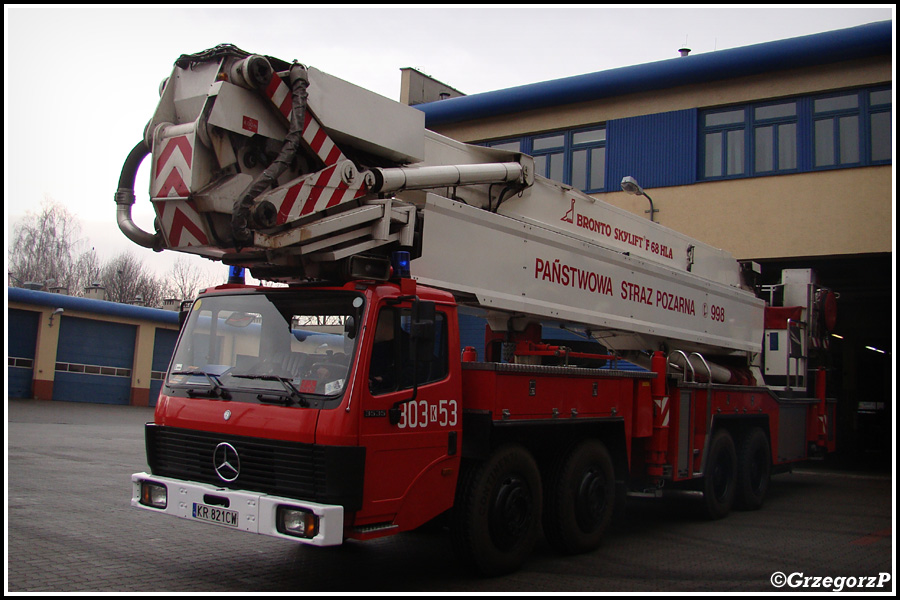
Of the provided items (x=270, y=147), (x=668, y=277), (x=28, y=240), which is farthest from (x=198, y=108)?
(x=28, y=240)

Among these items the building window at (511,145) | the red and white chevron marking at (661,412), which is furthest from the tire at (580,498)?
the building window at (511,145)

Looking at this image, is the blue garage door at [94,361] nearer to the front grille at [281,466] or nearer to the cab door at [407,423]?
the front grille at [281,466]

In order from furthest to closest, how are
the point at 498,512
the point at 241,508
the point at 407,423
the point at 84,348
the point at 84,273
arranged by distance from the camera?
the point at 84,273
the point at 84,348
the point at 498,512
the point at 407,423
the point at 241,508

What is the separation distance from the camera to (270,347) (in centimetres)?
611

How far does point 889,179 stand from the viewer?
1552cm

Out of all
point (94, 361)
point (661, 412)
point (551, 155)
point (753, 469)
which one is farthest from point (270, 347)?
point (94, 361)

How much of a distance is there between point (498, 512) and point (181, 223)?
327cm

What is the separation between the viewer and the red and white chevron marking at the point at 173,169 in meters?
5.96

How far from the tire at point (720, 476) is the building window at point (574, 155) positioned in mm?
10184

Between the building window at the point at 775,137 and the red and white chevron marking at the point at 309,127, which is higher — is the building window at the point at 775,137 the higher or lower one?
the higher one

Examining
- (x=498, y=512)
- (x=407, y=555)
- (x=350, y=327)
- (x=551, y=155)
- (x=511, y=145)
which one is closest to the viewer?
(x=350, y=327)

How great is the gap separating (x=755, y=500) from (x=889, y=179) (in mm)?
7999

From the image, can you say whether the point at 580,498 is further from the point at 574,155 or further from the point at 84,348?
the point at 84,348

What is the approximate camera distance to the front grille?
17.8 ft
